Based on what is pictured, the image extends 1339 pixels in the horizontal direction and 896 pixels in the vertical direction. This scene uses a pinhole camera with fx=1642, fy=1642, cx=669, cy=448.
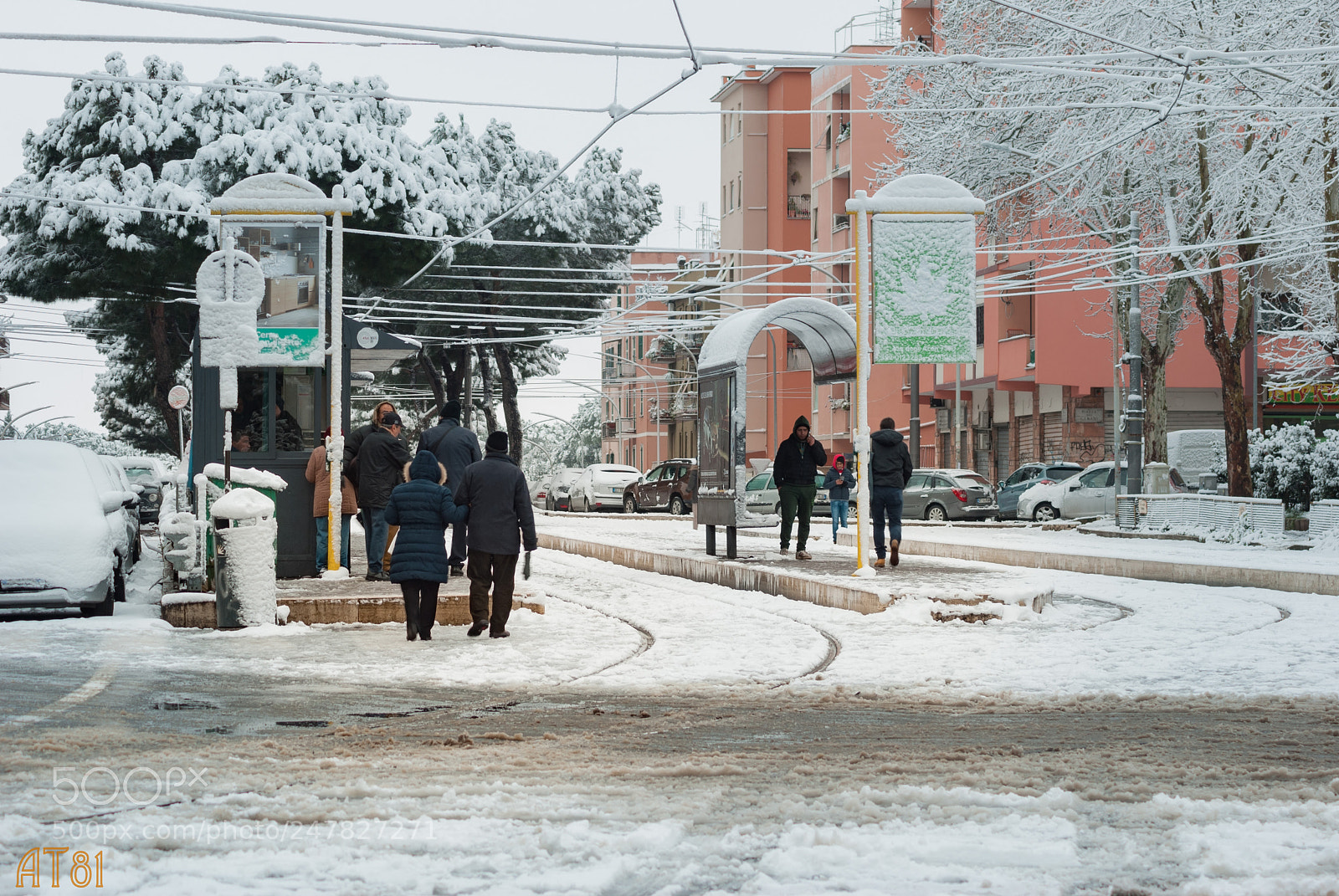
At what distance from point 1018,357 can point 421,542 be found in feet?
131

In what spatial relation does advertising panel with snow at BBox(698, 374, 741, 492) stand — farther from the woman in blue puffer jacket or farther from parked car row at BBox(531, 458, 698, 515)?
parked car row at BBox(531, 458, 698, 515)

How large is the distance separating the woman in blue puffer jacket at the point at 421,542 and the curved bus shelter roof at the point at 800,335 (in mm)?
7027

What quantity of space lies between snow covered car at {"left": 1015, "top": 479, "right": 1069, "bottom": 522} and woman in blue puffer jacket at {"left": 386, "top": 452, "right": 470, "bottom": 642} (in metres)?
30.0

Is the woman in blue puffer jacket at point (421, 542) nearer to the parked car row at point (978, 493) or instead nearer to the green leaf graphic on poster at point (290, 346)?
the green leaf graphic on poster at point (290, 346)

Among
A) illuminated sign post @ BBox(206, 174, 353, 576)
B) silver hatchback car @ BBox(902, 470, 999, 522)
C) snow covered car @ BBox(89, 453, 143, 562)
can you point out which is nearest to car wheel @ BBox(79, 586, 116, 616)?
snow covered car @ BBox(89, 453, 143, 562)

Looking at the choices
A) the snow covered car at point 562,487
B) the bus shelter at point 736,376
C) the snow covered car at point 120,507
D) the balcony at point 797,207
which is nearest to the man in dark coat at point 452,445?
the snow covered car at point 120,507

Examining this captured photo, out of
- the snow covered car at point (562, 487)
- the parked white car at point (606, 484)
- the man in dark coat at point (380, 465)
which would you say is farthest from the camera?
the snow covered car at point (562, 487)

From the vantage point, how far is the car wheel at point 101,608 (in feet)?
47.8

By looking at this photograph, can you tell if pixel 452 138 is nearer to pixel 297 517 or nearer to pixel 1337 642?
pixel 297 517

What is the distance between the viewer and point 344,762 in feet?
23.5

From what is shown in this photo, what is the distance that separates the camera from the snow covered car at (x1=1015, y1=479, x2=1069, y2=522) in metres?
41.0


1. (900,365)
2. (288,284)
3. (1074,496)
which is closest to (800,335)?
(288,284)

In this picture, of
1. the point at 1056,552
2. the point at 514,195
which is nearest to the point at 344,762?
the point at 1056,552

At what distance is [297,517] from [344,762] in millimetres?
10152
